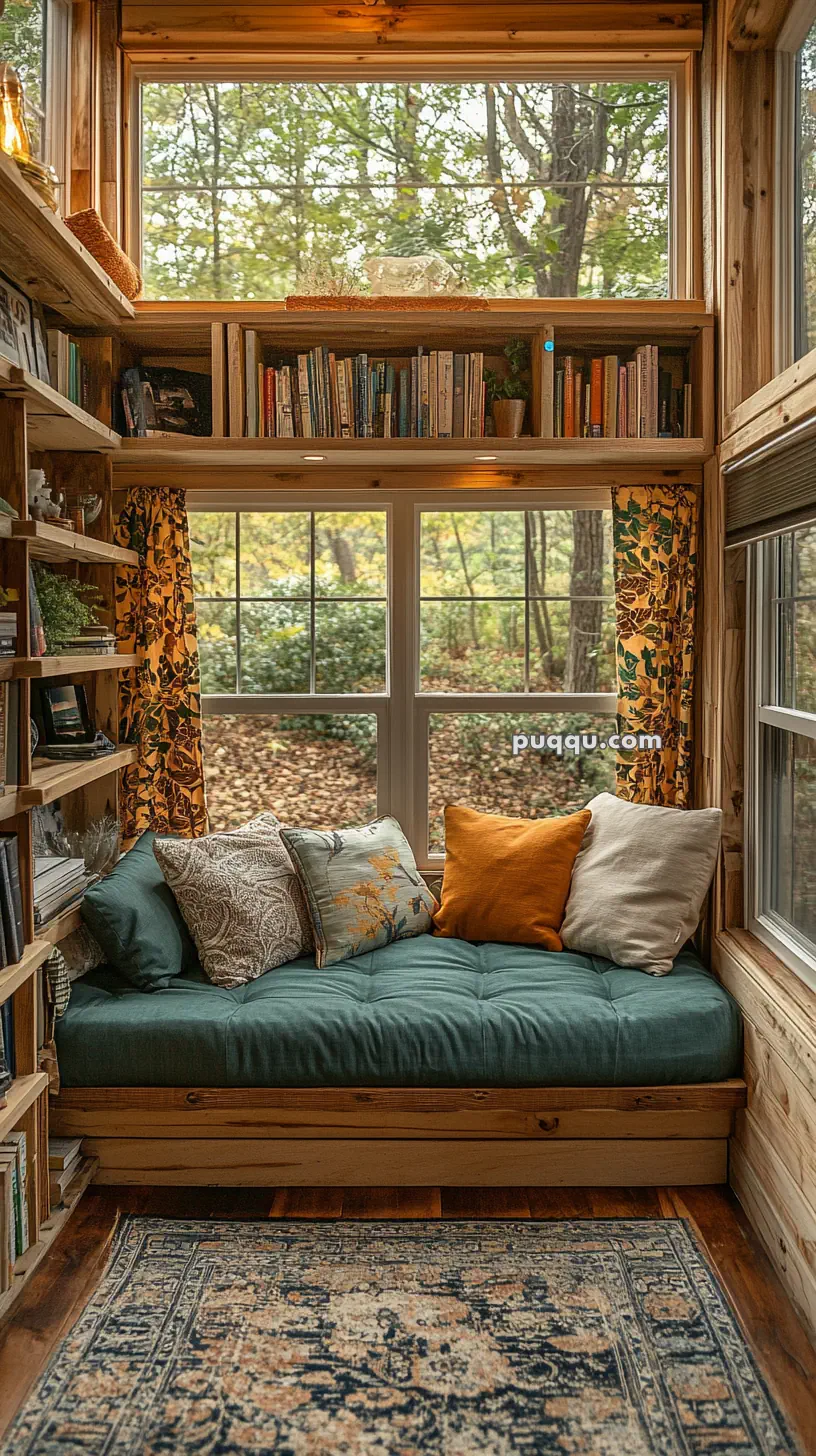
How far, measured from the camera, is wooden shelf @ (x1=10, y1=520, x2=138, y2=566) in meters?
2.42

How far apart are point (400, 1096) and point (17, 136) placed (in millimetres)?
2587

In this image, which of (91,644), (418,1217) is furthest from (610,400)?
(418,1217)

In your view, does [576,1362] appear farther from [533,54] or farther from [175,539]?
[533,54]

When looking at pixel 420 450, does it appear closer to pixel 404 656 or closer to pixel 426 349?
pixel 426 349

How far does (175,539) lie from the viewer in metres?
3.54

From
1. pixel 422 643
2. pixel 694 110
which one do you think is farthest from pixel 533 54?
pixel 422 643

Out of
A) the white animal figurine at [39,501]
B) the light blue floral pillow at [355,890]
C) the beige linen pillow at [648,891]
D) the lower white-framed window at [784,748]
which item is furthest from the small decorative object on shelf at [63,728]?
the lower white-framed window at [784,748]

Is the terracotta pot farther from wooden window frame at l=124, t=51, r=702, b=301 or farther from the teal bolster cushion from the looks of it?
the teal bolster cushion

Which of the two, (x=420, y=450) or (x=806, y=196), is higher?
(x=806, y=196)

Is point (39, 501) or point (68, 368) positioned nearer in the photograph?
point (39, 501)

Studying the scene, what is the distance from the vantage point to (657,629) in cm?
351

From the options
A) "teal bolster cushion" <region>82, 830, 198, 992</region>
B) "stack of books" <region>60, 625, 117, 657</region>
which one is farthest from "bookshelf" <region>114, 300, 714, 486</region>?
"teal bolster cushion" <region>82, 830, 198, 992</region>

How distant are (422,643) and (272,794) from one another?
0.75 metres

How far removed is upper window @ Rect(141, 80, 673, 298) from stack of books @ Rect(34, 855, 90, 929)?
195cm
